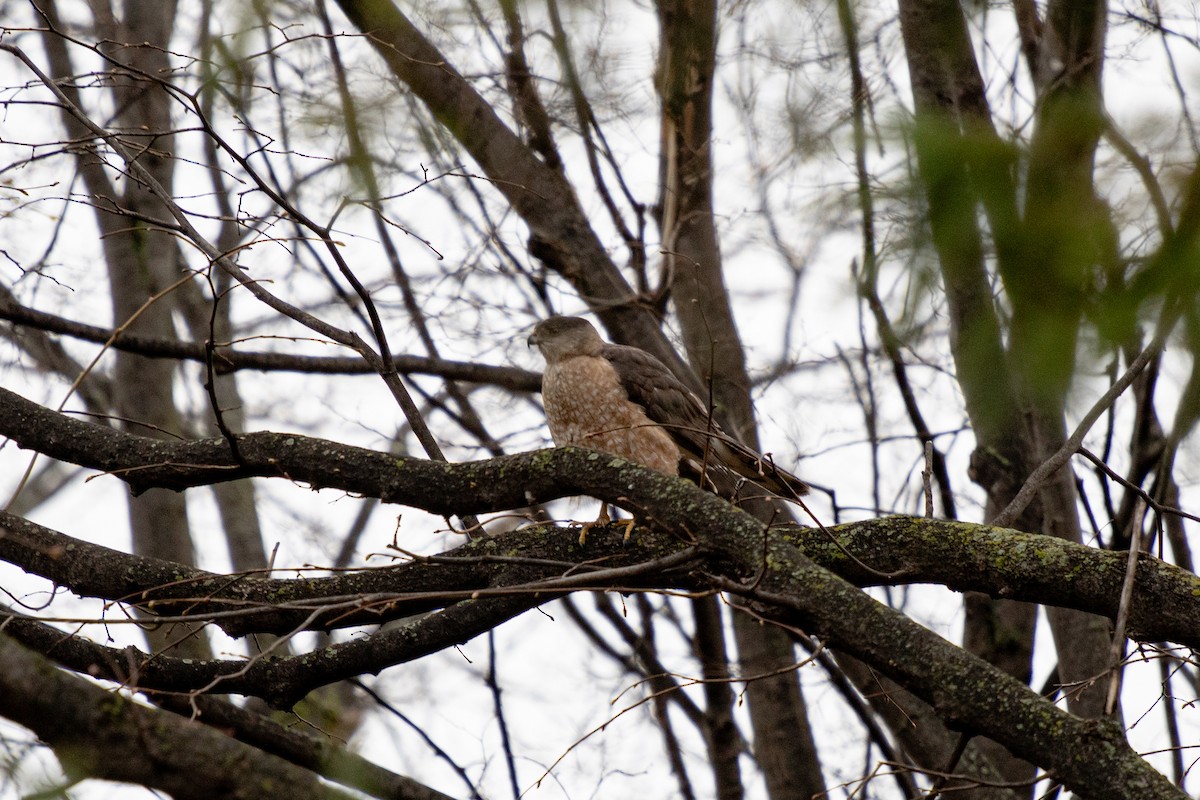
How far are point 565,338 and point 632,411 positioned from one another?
2.26 ft

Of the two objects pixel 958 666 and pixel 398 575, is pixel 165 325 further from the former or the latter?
pixel 958 666

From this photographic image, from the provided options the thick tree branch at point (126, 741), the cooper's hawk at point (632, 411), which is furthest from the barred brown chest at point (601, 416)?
the thick tree branch at point (126, 741)

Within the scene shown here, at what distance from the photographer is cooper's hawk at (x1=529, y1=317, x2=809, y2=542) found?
5.35m

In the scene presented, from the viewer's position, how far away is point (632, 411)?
5.38 metres

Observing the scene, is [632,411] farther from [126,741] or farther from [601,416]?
[126,741]

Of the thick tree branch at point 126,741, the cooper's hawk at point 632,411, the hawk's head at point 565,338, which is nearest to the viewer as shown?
the thick tree branch at point 126,741

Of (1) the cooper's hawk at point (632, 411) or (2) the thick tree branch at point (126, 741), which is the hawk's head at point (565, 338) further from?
(2) the thick tree branch at point (126, 741)

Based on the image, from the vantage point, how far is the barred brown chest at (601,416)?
5371mm

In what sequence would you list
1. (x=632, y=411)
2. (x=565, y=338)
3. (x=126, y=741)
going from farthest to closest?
1. (x=565, y=338)
2. (x=632, y=411)
3. (x=126, y=741)

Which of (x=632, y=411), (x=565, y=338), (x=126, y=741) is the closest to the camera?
(x=126, y=741)

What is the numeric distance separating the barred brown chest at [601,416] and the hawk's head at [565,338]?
5.8 inches

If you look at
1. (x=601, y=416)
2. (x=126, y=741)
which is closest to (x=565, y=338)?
(x=601, y=416)

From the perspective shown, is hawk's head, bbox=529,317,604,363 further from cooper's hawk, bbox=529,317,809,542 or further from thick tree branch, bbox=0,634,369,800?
thick tree branch, bbox=0,634,369,800

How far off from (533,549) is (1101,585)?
149cm
